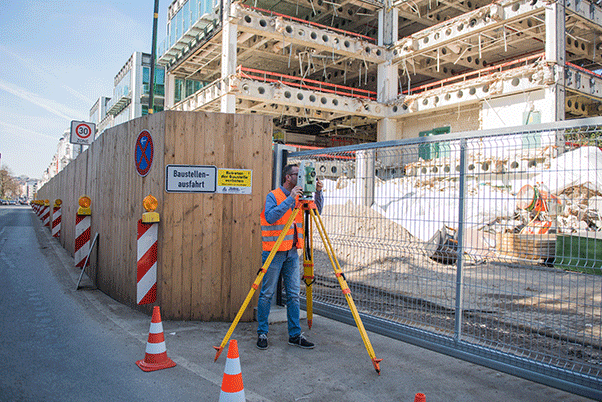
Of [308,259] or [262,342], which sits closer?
[262,342]

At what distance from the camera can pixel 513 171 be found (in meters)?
3.74

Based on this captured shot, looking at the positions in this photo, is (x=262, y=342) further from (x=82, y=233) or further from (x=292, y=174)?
(x=82, y=233)

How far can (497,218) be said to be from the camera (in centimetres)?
398

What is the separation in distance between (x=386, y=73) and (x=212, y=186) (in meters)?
29.5

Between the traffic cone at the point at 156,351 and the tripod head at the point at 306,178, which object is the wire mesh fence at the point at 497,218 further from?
the traffic cone at the point at 156,351

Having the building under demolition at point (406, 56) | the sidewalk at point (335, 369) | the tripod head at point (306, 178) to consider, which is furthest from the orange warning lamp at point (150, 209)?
the building under demolition at point (406, 56)

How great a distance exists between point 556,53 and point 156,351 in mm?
26035

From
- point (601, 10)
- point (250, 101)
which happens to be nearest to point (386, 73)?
point (250, 101)

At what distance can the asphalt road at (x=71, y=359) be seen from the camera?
3486mm

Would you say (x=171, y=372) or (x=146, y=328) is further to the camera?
(x=146, y=328)

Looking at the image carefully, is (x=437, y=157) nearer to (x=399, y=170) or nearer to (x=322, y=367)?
(x=399, y=170)

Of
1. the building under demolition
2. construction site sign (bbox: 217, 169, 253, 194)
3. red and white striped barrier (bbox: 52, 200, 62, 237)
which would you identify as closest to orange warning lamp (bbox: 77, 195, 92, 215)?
construction site sign (bbox: 217, 169, 253, 194)

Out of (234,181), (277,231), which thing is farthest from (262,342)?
(234,181)

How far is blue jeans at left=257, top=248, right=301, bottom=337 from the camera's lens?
184 inches
